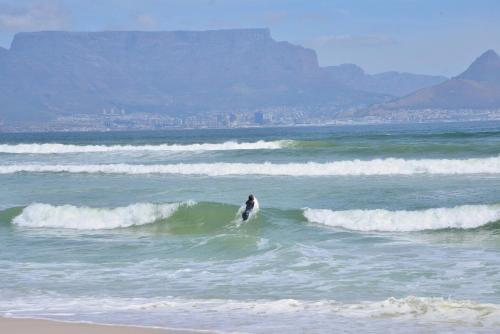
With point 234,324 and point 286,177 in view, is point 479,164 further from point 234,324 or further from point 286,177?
point 234,324

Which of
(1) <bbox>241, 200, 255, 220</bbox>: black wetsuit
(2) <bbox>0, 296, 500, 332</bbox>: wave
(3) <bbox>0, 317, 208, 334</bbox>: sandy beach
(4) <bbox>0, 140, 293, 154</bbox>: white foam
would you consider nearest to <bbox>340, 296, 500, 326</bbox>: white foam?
(2) <bbox>0, 296, 500, 332</bbox>: wave

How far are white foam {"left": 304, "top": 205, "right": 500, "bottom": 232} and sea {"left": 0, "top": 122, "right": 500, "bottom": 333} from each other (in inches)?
1.3

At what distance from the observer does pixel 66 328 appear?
8.80 meters

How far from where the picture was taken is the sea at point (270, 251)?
30.9 ft

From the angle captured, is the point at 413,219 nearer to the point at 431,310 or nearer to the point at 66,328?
the point at 431,310

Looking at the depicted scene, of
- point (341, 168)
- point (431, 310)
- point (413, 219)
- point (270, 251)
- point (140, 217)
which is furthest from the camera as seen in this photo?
point (341, 168)

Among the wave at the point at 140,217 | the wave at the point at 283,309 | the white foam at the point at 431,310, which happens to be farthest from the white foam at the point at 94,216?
the white foam at the point at 431,310

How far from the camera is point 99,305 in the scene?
1029 centimetres

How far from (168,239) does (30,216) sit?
17.5 feet

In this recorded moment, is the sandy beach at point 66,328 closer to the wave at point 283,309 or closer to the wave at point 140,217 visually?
the wave at point 283,309

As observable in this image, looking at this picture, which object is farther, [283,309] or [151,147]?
[151,147]

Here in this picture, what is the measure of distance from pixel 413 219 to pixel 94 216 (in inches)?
292

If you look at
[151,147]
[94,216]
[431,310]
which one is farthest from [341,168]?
[151,147]

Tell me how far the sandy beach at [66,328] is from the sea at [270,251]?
1.00ft
